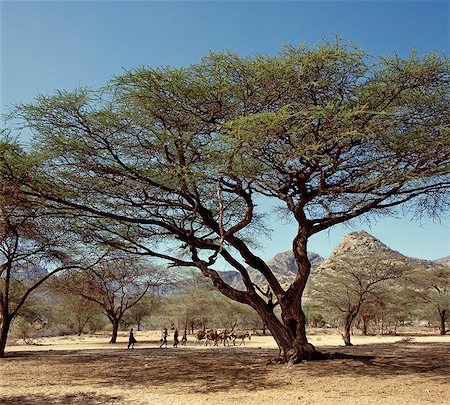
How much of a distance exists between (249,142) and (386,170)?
317 cm

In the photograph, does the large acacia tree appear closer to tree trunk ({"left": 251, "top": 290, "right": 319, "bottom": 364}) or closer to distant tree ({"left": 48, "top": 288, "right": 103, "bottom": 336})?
tree trunk ({"left": 251, "top": 290, "right": 319, "bottom": 364})

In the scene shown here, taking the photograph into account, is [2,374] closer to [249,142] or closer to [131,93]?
[131,93]

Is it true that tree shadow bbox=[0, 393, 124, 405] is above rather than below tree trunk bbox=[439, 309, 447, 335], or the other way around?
below

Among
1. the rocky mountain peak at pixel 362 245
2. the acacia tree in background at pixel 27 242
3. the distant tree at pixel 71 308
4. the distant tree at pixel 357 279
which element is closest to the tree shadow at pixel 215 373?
the acacia tree in background at pixel 27 242

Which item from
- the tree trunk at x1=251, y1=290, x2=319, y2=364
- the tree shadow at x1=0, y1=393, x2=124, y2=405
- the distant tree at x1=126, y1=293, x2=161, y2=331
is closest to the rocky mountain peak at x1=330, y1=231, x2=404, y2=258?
the distant tree at x1=126, y1=293, x2=161, y2=331

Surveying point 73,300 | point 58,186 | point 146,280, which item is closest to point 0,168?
point 58,186

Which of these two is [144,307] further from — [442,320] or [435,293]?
[442,320]

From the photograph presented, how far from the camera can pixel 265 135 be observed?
8.15 metres

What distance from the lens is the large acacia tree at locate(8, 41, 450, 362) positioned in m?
8.52

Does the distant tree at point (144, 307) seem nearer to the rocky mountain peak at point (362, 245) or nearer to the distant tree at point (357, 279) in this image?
the distant tree at point (357, 279)

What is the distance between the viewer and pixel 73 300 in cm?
3234

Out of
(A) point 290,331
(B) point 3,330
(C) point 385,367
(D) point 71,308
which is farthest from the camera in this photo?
(D) point 71,308

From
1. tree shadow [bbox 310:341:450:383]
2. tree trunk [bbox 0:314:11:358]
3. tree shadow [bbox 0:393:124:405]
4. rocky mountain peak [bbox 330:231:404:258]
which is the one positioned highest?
rocky mountain peak [bbox 330:231:404:258]

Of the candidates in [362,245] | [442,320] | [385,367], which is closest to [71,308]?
[442,320]
